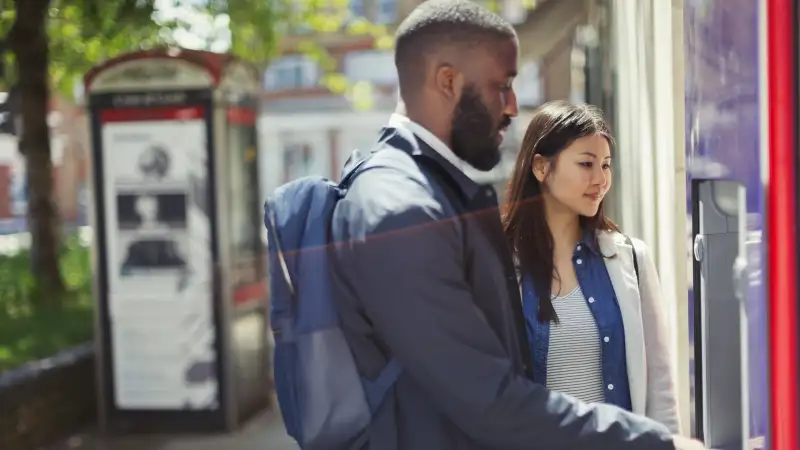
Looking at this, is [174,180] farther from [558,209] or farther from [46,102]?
[558,209]

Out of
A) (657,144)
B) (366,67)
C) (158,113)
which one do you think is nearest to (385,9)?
(366,67)

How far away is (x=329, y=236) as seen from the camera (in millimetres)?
1618

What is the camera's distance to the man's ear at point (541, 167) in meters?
2.06

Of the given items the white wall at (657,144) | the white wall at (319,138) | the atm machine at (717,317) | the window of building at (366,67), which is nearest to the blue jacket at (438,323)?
the atm machine at (717,317)

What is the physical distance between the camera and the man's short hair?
1642mm

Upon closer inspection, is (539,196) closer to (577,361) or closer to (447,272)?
(577,361)

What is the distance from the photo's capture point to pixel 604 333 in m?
2.02

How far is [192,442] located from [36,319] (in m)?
1.98

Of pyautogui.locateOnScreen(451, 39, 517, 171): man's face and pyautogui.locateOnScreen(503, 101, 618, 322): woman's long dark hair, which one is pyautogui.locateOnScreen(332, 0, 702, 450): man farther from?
pyautogui.locateOnScreen(503, 101, 618, 322): woman's long dark hair

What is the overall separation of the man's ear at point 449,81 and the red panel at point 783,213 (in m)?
0.53

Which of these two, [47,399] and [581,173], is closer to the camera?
[581,173]

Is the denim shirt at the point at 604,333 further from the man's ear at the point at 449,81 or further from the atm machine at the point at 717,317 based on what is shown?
the man's ear at the point at 449,81

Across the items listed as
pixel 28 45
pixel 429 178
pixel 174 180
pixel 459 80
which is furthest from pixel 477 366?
pixel 28 45

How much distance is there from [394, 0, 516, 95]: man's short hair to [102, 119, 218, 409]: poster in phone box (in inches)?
160
